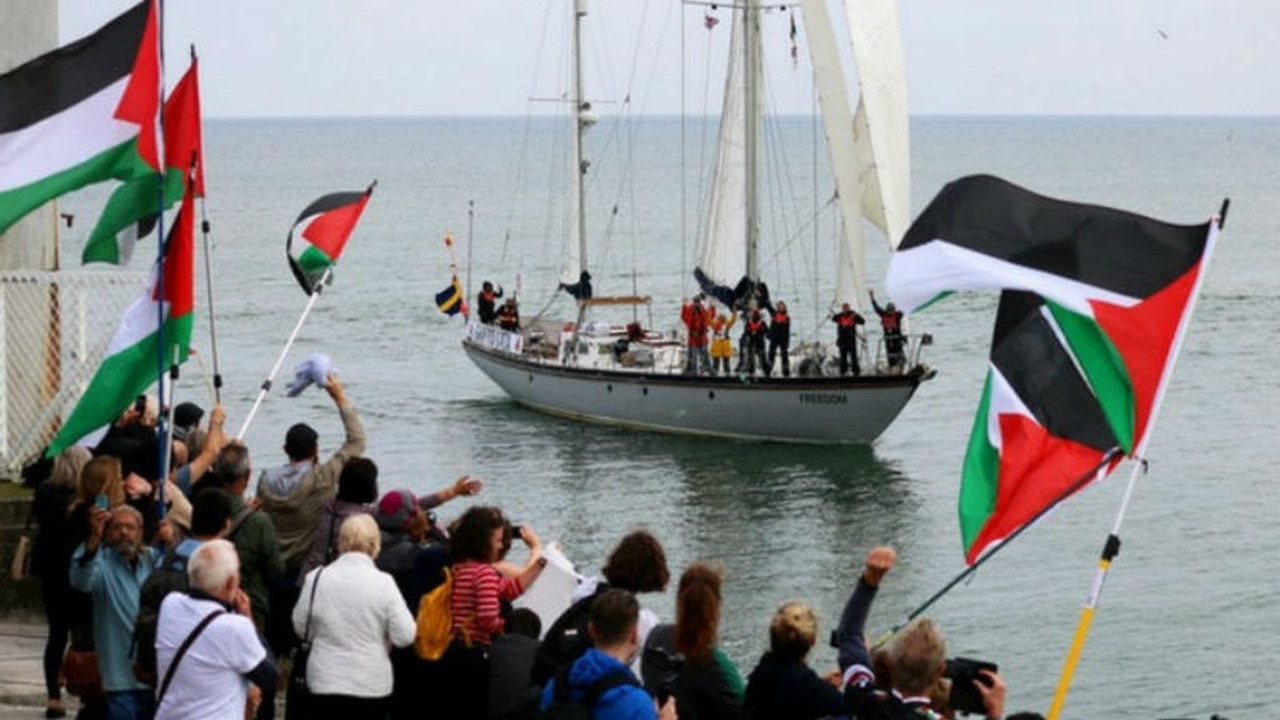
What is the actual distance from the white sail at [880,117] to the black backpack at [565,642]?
38.3 meters

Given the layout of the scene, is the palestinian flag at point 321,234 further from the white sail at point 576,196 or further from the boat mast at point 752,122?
the white sail at point 576,196

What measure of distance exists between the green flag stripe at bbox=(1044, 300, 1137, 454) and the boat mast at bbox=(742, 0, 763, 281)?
39.0m

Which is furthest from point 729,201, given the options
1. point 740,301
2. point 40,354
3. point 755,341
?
point 40,354

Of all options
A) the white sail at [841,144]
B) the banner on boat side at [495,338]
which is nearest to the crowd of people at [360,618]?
the white sail at [841,144]

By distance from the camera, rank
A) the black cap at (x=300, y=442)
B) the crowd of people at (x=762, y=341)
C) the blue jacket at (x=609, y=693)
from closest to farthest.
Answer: the blue jacket at (x=609, y=693), the black cap at (x=300, y=442), the crowd of people at (x=762, y=341)

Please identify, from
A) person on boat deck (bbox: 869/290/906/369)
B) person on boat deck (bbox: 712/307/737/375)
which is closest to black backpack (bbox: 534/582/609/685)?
person on boat deck (bbox: 869/290/906/369)

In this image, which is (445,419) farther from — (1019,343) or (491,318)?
(1019,343)

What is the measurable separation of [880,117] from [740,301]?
4.64 meters

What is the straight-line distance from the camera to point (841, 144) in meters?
48.0

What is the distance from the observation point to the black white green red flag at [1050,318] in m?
9.88

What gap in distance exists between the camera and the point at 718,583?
8805 millimetres

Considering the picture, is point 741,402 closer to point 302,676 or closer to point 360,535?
point 302,676

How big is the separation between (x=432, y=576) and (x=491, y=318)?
43.2 meters

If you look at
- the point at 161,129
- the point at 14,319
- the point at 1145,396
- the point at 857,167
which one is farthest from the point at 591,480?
the point at 1145,396
